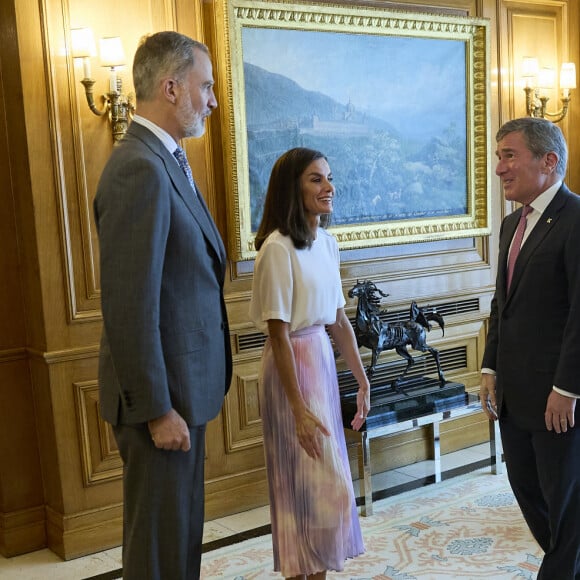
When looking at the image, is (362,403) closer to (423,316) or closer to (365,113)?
(423,316)

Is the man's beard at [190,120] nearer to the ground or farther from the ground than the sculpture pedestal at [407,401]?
farther from the ground

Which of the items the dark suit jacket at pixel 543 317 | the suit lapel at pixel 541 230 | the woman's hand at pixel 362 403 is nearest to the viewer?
the dark suit jacket at pixel 543 317

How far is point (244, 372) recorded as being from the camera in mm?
3795

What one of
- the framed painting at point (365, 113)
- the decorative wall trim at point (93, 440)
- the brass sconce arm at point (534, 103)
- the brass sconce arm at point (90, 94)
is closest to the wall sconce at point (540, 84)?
the brass sconce arm at point (534, 103)

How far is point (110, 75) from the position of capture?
3248mm

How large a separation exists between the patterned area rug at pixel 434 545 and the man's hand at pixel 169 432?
1.42 meters

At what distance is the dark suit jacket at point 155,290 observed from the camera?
1793 millimetres

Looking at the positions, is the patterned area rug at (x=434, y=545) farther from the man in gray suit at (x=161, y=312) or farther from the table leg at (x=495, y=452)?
the man in gray suit at (x=161, y=312)

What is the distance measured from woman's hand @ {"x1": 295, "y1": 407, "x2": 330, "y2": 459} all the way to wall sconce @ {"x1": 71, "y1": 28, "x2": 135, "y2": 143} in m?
1.45

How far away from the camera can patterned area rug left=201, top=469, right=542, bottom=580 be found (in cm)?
305

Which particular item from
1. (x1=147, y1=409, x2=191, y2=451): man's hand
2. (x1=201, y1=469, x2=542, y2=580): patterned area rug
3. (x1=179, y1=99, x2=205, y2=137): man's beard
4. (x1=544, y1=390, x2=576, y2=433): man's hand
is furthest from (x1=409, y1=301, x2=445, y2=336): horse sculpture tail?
(x1=147, y1=409, x2=191, y2=451): man's hand

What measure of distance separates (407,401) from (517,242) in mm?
1525

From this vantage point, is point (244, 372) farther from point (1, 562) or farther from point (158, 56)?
point (158, 56)

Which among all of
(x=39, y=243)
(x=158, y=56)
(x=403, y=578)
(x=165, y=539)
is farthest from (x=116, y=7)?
(x=403, y=578)
